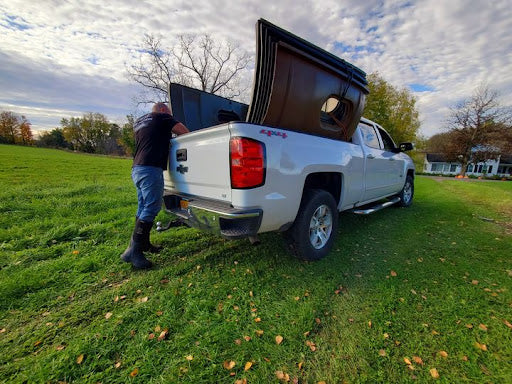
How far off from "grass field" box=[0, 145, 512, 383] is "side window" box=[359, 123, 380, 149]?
1860 millimetres

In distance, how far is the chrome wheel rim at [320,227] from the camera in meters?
3.09

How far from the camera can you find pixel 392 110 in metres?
27.1

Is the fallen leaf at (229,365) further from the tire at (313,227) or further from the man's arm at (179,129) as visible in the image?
the man's arm at (179,129)

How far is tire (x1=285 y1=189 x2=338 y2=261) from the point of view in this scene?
2820 millimetres

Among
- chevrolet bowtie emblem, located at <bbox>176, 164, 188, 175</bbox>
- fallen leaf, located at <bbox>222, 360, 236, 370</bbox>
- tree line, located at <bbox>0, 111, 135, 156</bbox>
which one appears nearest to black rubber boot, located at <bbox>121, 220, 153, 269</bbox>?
chevrolet bowtie emblem, located at <bbox>176, 164, 188, 175</bbox>

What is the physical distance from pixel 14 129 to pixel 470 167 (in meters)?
113

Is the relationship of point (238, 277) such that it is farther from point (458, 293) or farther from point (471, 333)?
point (458, 293)

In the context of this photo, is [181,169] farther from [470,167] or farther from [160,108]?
[470,167]

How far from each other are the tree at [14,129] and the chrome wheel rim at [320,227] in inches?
3500

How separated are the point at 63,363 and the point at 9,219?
4.23 meters

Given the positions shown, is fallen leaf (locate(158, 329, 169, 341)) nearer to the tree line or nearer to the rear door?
the rear door

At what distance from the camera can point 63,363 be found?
1.62 m

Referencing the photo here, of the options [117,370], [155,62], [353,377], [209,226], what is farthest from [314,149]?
[155,62]

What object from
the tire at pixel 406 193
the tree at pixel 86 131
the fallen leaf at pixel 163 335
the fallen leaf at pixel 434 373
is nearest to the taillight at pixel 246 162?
the fallen leaf at pixel 163 335
